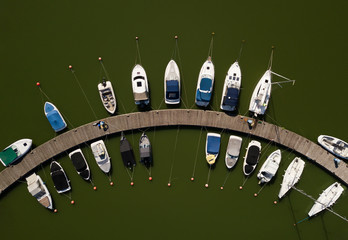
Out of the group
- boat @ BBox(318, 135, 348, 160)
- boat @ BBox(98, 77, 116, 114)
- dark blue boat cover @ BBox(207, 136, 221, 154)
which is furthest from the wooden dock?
dark blue boat cover @ BBox(207, 136, 221, 154)

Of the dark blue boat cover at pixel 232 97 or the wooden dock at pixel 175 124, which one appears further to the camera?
the wooden dock at pixel 175 124

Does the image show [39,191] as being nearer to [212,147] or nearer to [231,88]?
[212,147]

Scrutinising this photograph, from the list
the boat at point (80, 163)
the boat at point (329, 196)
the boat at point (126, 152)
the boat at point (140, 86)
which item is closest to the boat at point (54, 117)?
the boat at point (80, 163)

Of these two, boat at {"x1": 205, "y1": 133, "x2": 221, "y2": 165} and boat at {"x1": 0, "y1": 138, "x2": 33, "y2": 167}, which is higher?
boat at {"x1": 0, "y1": 138, "x2": 33, "y2": 167}

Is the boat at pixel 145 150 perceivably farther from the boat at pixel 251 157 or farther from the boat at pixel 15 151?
the boat at pixel 15 151

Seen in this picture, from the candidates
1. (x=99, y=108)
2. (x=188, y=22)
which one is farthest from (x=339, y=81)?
(x=99, y=108)

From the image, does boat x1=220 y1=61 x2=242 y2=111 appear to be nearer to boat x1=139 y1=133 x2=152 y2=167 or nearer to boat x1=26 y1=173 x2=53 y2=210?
boat x1=139 y1=133 x2=152 y2=167
